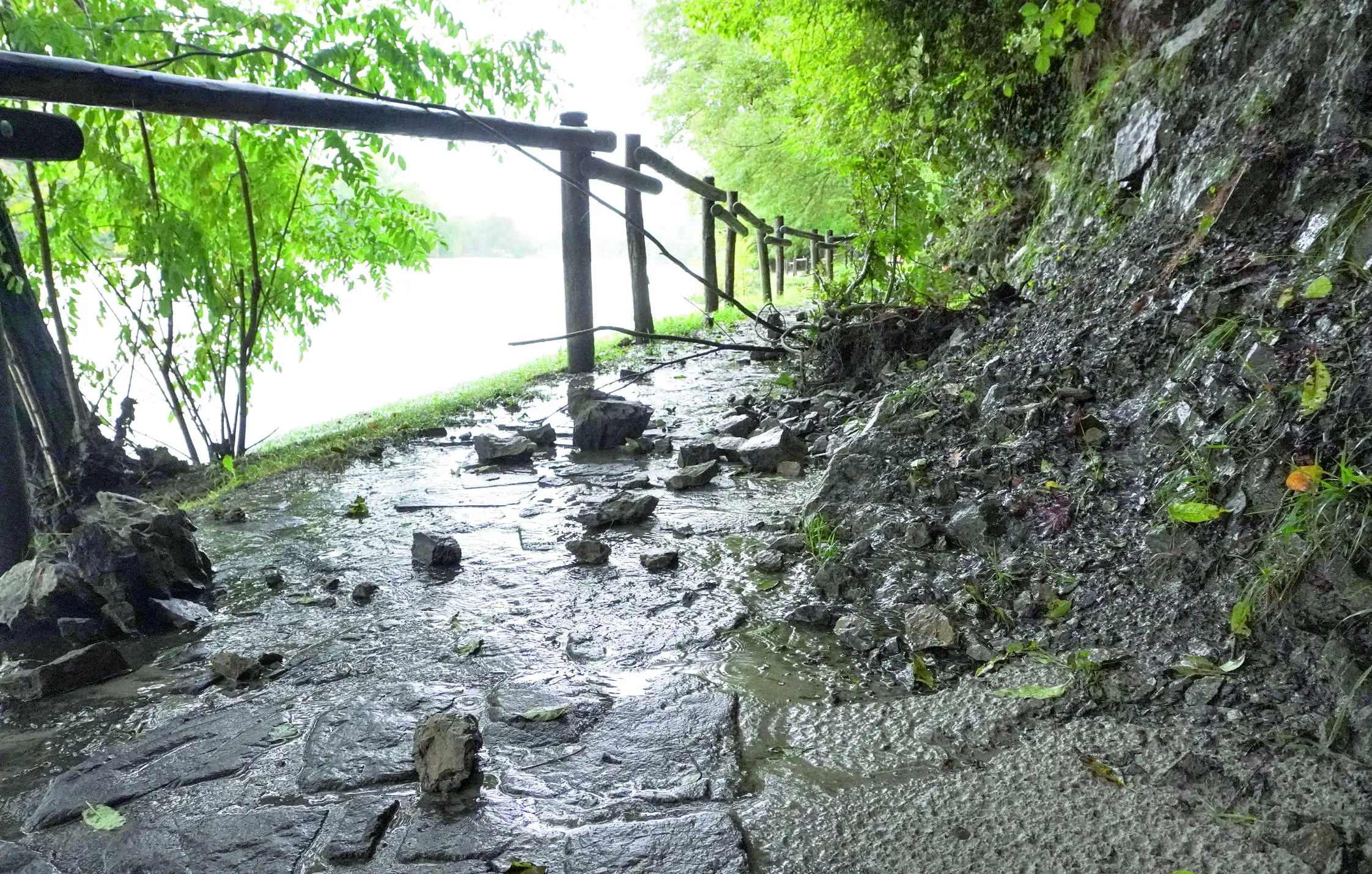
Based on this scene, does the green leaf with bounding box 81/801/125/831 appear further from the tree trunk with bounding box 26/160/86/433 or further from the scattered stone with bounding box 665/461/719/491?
the tree trunk with bounding box 26/160/86/433

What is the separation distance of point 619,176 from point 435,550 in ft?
15.6

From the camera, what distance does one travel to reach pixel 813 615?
8.57 ft

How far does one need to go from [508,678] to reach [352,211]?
15.2 feet

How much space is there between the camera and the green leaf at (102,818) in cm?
185

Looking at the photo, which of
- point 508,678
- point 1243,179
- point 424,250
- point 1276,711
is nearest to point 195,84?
point 424,250

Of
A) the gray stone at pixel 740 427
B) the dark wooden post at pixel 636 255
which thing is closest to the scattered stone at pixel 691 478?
the gray stone at pixel 740 427

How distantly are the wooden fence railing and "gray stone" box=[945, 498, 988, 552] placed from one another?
138 cm

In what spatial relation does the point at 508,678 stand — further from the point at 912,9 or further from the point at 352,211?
the point at 912,9

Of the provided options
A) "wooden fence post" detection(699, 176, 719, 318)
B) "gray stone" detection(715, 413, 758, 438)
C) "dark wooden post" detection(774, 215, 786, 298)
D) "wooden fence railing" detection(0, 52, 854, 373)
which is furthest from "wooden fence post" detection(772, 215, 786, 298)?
"gray stone" detection(715, 413, 758, 438)

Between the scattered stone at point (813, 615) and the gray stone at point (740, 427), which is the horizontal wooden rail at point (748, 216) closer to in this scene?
the gray stone at point (740, 427)

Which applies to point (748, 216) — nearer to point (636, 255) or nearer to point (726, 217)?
point (726, 217)

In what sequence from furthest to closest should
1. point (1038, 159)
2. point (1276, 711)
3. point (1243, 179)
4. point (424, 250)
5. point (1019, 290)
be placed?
1. point (424, 250)
2. point (1038, 159)
3. point (1019, 290)
4. point (1243, 179)
5. point (1276, 711)

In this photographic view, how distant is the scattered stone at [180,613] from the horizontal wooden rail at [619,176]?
4.65 meters

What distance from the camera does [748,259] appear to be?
77.4ft
